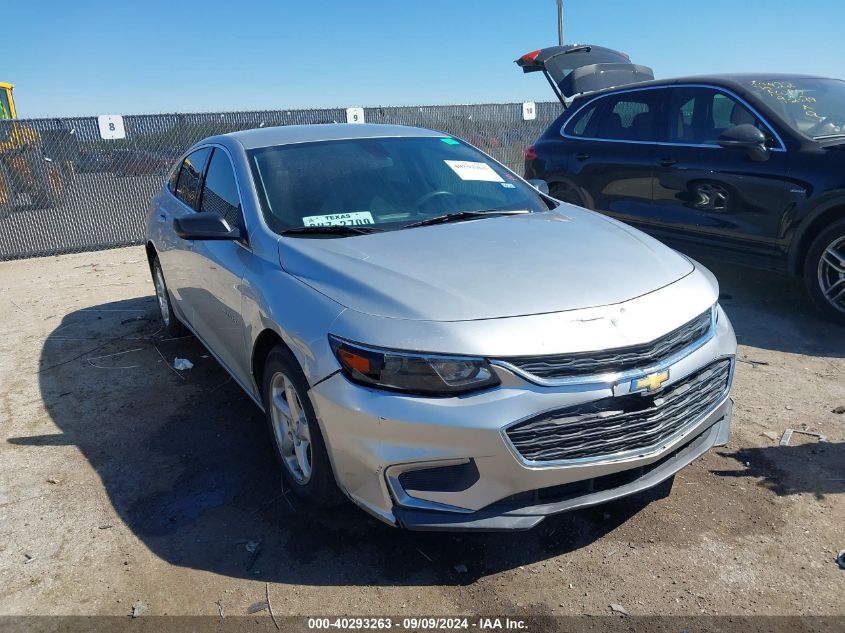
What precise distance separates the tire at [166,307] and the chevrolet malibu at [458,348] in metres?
2.14

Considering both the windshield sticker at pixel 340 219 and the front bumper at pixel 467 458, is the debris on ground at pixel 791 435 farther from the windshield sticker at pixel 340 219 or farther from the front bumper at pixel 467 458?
the windshield sticker at pixel 340 219

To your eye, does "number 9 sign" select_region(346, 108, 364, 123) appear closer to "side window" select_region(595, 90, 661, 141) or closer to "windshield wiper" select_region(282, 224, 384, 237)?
"side window" select_region(595, 90, 661, 141)

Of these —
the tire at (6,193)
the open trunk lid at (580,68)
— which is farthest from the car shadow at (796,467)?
the tire at (6,193)

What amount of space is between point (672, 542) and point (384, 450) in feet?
Answer: 4.26

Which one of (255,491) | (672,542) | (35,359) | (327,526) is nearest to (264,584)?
(327,526)

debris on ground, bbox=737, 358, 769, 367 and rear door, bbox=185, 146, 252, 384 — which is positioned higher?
rear door, bbox=185, 146, 252, 384

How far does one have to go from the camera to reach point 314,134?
13.8ft

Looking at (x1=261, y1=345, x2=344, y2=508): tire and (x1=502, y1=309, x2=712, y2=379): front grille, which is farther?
(x1=261, y1=345, x2=344, y2=508): tire

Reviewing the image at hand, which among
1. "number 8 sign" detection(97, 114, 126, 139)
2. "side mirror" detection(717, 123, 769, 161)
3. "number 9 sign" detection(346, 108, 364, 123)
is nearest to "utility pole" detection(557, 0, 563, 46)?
"number 9 sign" detection(346, 108, 364, 123)

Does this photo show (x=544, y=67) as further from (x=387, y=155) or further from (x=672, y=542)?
(x=672, y=542)

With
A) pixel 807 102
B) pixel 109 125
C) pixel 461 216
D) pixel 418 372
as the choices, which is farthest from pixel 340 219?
pixel 109 125

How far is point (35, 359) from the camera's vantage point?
5.59 meters

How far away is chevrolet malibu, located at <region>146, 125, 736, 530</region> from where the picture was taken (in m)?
2.38

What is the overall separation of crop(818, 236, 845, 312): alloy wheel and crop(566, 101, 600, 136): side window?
275 centimetres
